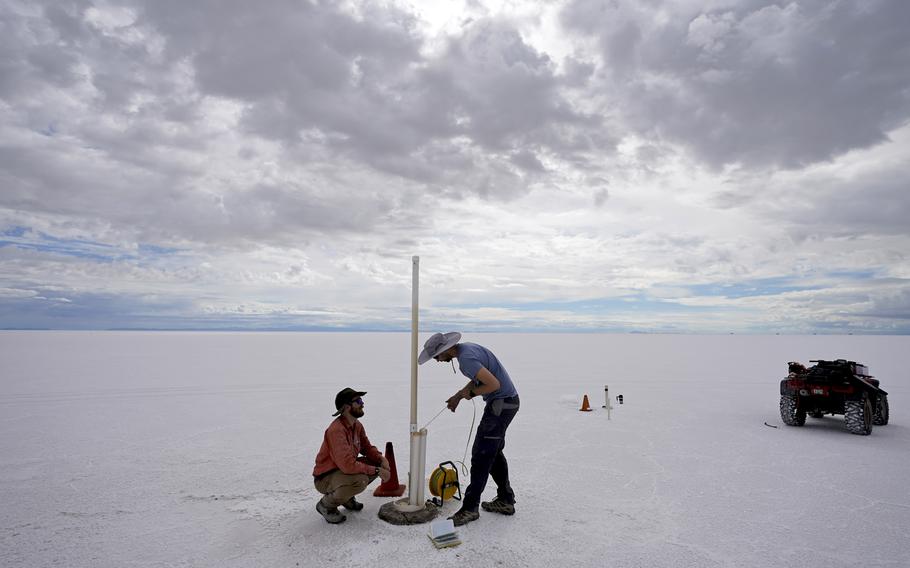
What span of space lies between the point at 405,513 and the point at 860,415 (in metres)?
8.69

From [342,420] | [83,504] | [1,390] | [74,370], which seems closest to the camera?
[342,420]

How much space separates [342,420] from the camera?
16.6 feet

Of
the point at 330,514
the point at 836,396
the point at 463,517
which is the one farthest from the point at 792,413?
the point at 330,514

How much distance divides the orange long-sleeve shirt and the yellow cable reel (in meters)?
0.78

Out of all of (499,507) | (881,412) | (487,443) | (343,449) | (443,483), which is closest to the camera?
(343,449)

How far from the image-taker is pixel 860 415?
9.19m

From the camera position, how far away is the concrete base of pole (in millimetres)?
5129

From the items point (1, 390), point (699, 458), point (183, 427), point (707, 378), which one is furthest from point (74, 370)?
point (707, 378)

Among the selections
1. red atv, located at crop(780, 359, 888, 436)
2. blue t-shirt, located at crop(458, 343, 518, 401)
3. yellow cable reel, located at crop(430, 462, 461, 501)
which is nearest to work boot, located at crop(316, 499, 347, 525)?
yellow cable reel, located at crop(430, 462, 461, 501)

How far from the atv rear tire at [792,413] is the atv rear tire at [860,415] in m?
0.76

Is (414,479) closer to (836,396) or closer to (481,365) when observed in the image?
(481,365)

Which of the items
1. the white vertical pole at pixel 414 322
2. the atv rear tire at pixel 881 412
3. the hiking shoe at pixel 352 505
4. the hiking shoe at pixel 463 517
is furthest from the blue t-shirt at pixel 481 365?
the atv rear tire at pixel 881 412

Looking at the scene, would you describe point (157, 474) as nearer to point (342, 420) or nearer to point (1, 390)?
point (342, 420)

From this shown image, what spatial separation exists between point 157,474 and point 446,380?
13.1 m
